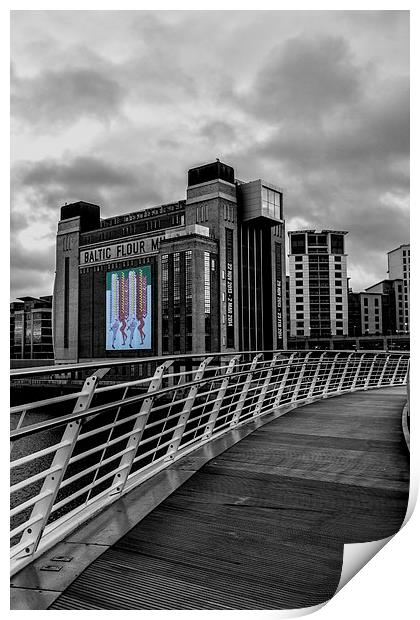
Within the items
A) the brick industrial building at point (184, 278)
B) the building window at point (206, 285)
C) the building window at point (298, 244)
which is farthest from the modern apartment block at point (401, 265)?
the building window at point (298, 244)

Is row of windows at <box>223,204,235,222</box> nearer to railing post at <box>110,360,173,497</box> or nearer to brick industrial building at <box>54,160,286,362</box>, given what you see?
brick industrial building at <box>54,160,286,362</box>

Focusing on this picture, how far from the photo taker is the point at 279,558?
2148 mm

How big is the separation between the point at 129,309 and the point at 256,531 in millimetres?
48915

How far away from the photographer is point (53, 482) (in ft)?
6.88

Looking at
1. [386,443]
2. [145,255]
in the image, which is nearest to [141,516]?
[386,443]

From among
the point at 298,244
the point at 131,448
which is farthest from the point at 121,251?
the point at 131,448

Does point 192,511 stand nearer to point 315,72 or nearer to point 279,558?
point 279,558

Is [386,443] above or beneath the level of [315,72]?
beneath

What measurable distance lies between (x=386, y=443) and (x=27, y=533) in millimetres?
3171

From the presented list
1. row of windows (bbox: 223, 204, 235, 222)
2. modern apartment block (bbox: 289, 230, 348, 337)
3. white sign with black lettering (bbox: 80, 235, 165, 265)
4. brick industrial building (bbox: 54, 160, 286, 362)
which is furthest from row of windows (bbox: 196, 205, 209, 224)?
modern apartment block (bbox: 289, 230, 348, 337)

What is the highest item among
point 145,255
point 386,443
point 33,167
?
point 145,255

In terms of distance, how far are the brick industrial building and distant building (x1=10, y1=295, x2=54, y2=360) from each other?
3.46 metres

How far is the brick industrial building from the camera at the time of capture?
44406 millimetres

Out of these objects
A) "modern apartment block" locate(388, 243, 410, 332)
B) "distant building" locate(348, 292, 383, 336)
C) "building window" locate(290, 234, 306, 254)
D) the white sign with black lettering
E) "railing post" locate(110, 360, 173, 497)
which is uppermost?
"building window" locate(290, 234, 306, 254)
